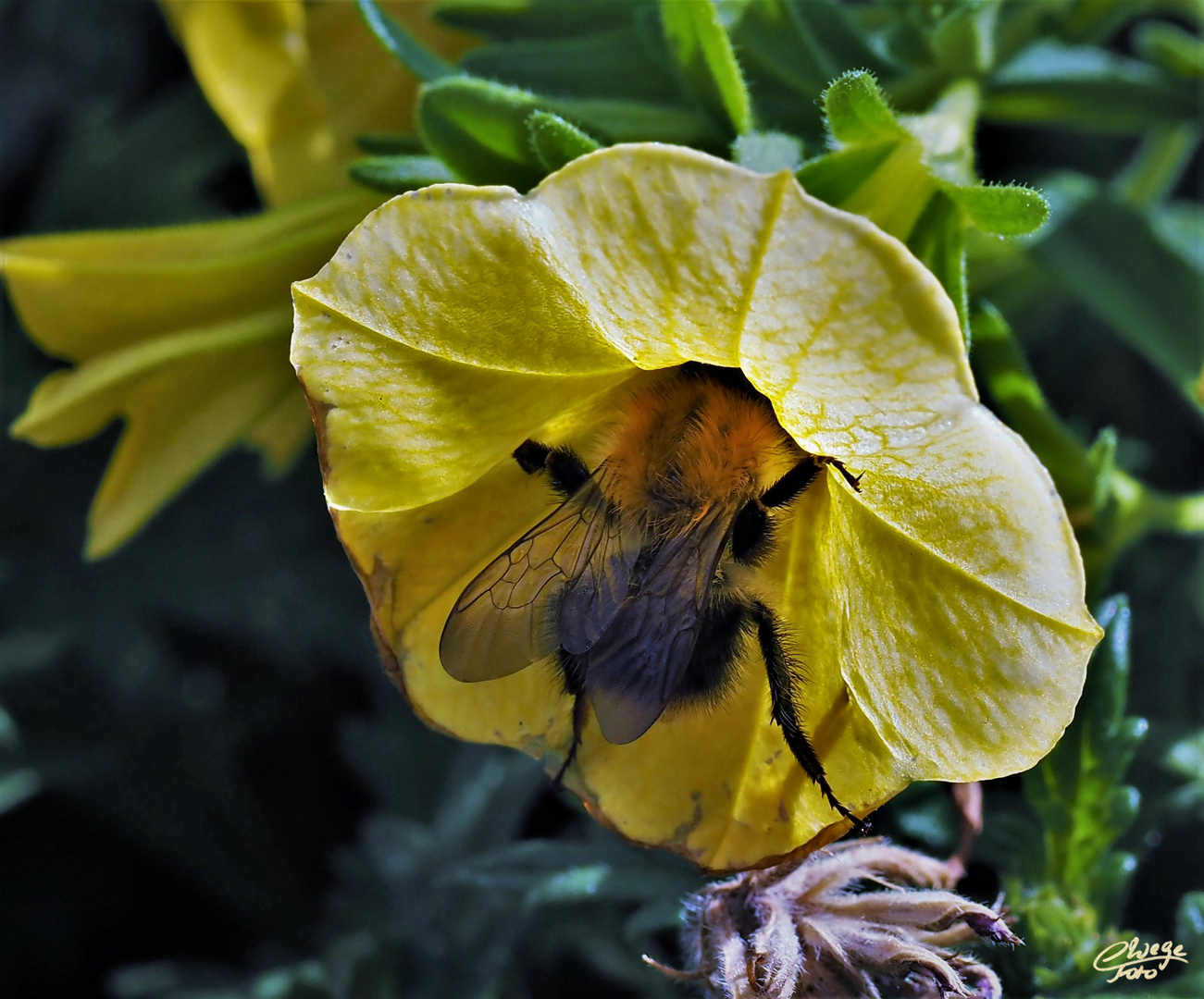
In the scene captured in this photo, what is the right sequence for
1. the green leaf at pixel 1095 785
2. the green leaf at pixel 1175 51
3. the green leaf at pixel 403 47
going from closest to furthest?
the green leaf at pixel 1095 785 < the green leaf at pixel 403 47 < the green leaf at pixel 1175 51

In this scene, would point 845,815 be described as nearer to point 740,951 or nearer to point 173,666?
point 740,951

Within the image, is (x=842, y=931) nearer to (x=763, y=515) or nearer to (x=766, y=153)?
(x=763, y=515)

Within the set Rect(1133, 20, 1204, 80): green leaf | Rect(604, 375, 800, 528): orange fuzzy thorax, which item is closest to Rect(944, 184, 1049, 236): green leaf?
Rect(604, 375, 800, 528): orange fuzzy thorax

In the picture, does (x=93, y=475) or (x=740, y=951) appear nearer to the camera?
(x=740, y=951)

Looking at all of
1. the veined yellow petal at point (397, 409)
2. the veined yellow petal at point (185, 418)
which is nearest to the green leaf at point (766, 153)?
the veined yellow petal at point (397, 409)

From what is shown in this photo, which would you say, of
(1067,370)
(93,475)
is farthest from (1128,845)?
(93,475)

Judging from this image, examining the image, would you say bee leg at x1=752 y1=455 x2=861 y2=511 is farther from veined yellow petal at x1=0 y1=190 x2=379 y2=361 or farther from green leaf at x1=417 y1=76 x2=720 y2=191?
veined yellow petal at x1=0 y1=190 x2=379 y2=361

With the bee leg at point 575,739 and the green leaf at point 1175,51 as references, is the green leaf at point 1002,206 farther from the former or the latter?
the green leaf at point 1175,51
